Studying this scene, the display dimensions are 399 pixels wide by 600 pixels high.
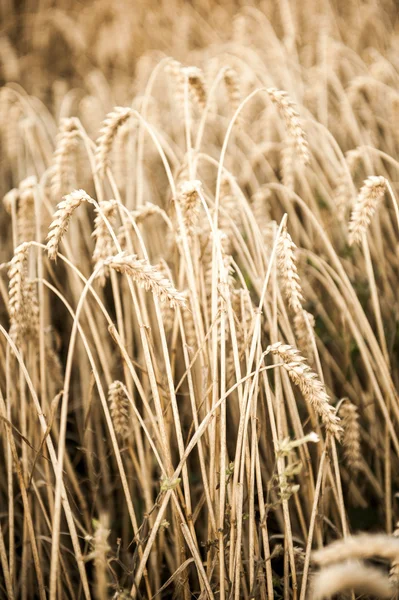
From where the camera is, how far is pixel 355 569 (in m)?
0.53

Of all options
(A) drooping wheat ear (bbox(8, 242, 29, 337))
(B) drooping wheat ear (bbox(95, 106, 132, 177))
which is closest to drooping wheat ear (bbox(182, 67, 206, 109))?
(B) drooping wheat ear (bbox(95, 106, 132, 177))

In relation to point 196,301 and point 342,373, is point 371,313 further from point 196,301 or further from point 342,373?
point 196,301

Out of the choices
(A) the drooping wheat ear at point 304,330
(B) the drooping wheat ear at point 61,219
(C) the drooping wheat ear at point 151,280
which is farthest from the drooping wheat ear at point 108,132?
(A) the drooping wheat ear at point 304,330

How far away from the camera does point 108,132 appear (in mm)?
1050

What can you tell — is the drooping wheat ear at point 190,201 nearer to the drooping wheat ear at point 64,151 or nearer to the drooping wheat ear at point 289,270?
the drooping wheat ear at point 289,270

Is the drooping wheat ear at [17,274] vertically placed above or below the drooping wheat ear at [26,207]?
below

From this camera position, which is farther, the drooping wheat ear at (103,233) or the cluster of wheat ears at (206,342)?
the drooping wheat ear at (103,233)

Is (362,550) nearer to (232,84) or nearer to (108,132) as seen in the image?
(108,132)

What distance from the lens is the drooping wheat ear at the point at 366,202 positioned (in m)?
0.92

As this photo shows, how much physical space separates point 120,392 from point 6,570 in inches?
15.2

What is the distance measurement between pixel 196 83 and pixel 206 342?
635mm

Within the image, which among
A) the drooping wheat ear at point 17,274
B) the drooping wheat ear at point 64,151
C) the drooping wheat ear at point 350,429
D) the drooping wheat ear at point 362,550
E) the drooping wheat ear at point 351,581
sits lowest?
the drooping wheat ear at point 351,581

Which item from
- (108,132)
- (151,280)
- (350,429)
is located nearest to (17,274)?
(151,280)

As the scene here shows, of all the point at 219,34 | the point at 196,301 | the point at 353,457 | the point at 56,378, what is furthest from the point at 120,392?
the point at 219,34
